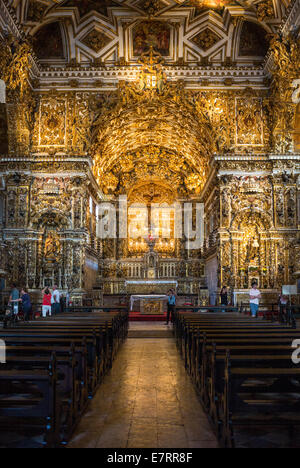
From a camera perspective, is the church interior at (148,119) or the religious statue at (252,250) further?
the religious statue at (252,250)

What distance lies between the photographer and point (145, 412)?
238 inches

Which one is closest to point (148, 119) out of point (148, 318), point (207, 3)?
point (207, 3)

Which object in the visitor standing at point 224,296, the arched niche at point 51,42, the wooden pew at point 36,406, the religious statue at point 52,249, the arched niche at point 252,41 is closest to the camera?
the wooden pew at point 36,406

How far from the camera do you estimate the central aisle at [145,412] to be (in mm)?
4840

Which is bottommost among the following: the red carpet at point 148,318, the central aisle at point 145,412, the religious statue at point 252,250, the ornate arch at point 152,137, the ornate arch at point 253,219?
the red carpet at point 148,318

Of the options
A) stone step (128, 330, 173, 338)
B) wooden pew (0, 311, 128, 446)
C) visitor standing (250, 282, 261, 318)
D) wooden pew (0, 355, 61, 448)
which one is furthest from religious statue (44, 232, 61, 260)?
wooden pew (0, 355, 61, 448)

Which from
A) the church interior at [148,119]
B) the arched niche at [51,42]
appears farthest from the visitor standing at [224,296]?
the arched niche at [51,42]

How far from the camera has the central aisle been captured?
15.9 ft

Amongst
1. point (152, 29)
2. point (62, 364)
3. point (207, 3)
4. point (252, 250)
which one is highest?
point (207, 3)

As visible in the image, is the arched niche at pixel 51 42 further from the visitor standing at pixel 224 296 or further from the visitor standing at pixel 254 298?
the visitor standing at pixel 254 298

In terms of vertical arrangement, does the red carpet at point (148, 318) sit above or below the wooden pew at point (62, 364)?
below

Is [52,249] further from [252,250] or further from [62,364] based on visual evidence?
[62,364]

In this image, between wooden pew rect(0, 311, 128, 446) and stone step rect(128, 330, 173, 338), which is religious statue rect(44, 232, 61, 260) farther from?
wooden pew rect(0, 311, 128, 446)
